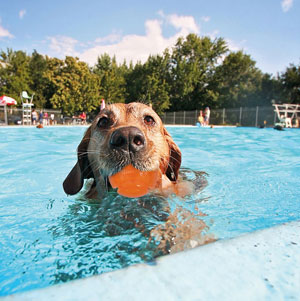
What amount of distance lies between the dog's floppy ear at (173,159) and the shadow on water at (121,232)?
48 centimetres

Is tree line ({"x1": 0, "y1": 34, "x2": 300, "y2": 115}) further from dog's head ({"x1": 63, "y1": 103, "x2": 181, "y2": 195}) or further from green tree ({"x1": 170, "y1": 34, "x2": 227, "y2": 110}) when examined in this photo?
dog's head ({"x1": 63, "y1": 103, "x2": 181, "y2": 195})

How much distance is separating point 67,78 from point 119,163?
4110 cm

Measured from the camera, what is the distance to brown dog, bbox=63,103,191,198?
2441mm

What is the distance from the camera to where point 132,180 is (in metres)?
2.57

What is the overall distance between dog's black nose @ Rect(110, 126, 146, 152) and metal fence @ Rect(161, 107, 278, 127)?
29496 millimetres

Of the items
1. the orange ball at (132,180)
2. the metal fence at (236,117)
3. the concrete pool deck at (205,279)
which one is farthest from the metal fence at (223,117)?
the concrete pool deck at (205,279)

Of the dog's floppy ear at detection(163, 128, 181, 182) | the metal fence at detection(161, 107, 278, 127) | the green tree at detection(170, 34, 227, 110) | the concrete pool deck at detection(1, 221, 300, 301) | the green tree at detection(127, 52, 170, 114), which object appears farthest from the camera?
the green tree at detection(170, 34, 227, 110)

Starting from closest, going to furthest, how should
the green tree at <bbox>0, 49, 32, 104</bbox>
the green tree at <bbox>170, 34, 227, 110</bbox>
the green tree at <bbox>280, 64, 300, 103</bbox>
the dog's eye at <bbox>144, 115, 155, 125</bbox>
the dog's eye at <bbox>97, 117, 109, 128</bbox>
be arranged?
the dog's eye at <bbox>97, 117, 109, 128</bbox> < the dog's eye at <bbox>144, 115, 155, 125</bbox> < the green tree at <bbox>280, 64, 300, 103</bbox> < the green tree at <bbox>0, 49, 32, 104</bbox> < the green tree at <bbox>170, 34, 227, 110</bbox>

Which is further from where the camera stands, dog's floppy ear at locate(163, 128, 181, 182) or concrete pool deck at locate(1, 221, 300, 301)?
dog's floppy ear at locate(163, 128, 181, 182)

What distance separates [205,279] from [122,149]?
1.62 meters

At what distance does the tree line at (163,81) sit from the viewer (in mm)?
38656

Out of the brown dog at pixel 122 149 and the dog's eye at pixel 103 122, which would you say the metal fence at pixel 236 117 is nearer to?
the brown dog at pixel 122 149

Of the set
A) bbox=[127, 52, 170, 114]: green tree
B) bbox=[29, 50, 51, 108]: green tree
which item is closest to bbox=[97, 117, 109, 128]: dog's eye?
bbox=[127, 52, 170, 114]: green tree

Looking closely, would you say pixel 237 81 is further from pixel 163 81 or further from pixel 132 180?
pixel 132 180
